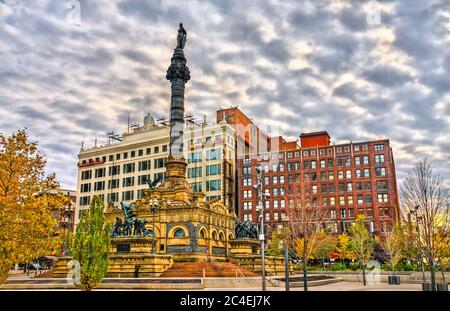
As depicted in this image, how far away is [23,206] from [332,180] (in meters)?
81.4

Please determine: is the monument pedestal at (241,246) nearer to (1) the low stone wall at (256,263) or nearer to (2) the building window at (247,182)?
(1) the low stone wall at (256,263)

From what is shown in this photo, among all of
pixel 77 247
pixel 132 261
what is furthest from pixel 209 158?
pixel 77 247

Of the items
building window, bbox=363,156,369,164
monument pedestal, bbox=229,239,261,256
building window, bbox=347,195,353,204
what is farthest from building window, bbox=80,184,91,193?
building window, bbox=363,156,369,164

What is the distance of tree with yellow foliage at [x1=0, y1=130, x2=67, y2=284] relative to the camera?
819 inches

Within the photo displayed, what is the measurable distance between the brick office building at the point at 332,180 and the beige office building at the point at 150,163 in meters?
6.73

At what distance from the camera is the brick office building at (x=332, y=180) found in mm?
89812

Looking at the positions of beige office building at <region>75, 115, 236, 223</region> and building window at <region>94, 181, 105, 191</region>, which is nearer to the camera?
beige office building at <region>75, 115, 236, 223</region>

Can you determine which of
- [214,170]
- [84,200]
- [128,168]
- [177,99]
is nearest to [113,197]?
[128,168]

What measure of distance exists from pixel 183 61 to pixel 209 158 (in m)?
39.6

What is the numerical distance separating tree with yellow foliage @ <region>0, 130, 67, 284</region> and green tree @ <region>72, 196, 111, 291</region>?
4.79 ft

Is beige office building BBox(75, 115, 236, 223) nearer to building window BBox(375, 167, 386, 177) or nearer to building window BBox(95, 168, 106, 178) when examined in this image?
building window BBox(95, 168, 106, 178)

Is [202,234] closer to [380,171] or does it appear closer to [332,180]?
[332,180]

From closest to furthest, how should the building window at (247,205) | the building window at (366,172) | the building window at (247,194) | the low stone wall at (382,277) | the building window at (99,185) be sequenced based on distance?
the low stone wall at (382,277) < the building window at (366,172) < the building window at (247,205) < the building window at (247,194) < the building window at (99,185)

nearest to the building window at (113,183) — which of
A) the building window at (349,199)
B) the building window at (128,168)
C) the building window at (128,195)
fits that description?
the building window at (128,168)
